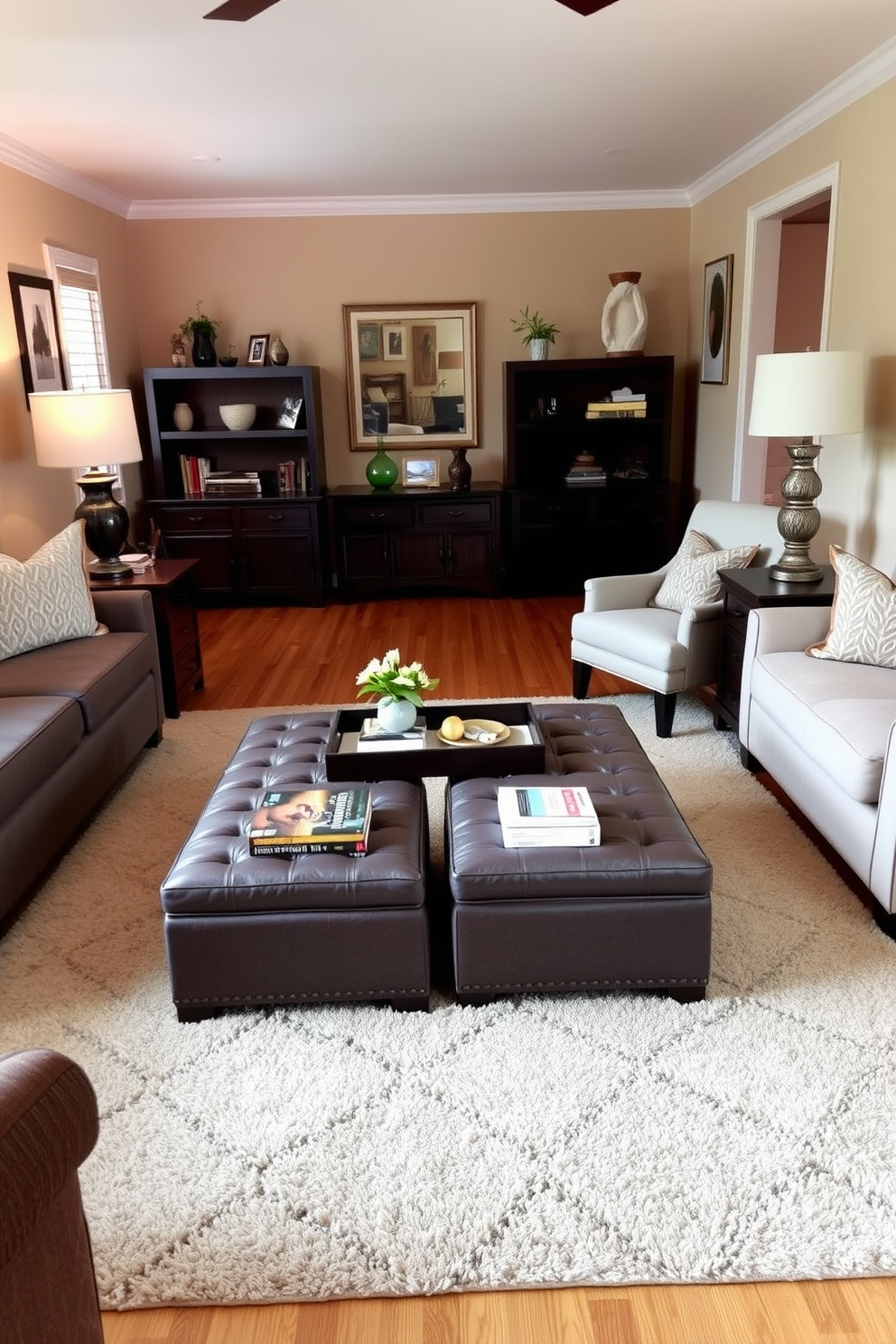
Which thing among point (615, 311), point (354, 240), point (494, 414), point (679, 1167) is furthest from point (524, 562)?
point (679, 1167)

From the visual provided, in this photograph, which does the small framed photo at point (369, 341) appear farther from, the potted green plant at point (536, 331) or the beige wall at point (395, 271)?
the potted green plant at point (536, 331)

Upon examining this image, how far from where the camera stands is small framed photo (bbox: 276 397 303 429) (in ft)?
21.2

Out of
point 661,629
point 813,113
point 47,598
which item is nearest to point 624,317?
point 813,113

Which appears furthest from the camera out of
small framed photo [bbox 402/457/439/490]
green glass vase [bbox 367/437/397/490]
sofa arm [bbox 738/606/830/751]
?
small framed photo [bbox 402/457/439/490]

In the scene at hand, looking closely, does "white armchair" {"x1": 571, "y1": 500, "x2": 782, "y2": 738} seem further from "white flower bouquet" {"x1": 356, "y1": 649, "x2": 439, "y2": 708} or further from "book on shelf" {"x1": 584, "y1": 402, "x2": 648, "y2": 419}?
"book on shelf" {"x1": 584, "y1": 402, "x2": 648, "y2": 419}

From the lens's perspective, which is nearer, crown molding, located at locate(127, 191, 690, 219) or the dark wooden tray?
the dark wooden tray

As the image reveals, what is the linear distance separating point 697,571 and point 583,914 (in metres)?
2.33

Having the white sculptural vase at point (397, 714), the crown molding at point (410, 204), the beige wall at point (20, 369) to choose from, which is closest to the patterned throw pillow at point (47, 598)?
the beige wall at point (20, 369)

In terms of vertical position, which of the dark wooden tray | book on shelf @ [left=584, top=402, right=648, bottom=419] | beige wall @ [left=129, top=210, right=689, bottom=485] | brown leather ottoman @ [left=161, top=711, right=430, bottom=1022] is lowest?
brown leather ottoman @ [left=161, top=711, right=430, bottom=1022]

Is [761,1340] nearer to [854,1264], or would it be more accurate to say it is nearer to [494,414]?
[854,1264]

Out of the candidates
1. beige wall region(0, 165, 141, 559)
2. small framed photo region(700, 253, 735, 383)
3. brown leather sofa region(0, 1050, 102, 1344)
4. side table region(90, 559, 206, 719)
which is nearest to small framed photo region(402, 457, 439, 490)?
small framed photo region(700, 253, 735, 383)

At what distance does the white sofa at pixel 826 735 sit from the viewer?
2547 mm

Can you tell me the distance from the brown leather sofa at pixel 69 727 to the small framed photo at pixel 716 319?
3.81 metres

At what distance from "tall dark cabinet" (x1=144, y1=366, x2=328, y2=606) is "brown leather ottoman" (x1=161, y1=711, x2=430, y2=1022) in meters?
4.22
